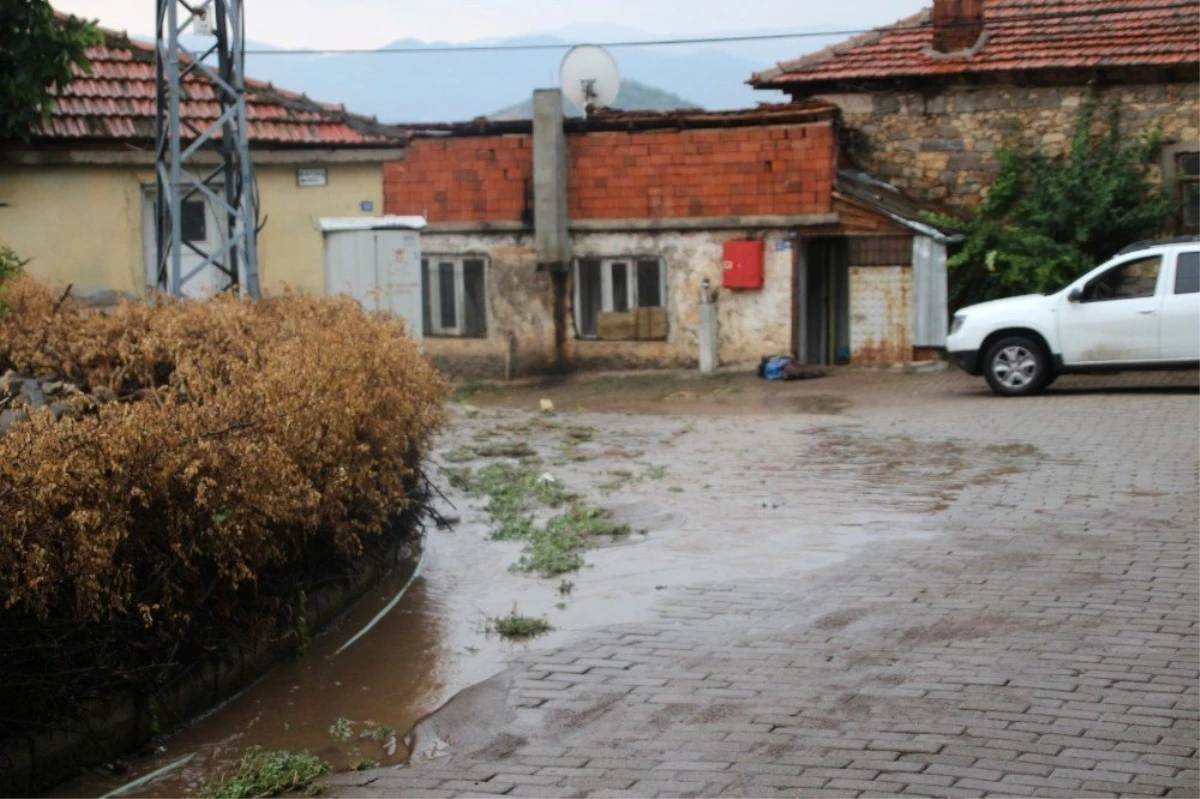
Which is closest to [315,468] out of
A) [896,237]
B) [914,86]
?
[896,237]

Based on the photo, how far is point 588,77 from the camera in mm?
29062

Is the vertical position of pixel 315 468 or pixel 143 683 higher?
pixel 315 468

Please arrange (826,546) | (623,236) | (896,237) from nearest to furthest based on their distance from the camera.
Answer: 1. (826,546)
2. (896,237)
3. (623,236)

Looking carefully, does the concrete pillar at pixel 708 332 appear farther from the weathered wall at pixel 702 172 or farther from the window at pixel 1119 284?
the window at pixel 1119 284

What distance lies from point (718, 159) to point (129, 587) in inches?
819

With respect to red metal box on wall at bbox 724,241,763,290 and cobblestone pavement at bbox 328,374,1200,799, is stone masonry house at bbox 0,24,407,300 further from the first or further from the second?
cobblestone pavement at bbox 328,374,1200,799

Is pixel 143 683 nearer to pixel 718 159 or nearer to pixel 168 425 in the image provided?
pixel 168 425

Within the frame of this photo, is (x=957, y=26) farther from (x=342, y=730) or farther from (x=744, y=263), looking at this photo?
(x=342, y=730)

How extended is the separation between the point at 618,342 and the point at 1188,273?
1059cm

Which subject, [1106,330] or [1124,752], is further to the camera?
[1106,330]

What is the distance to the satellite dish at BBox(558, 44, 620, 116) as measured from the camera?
28.9m

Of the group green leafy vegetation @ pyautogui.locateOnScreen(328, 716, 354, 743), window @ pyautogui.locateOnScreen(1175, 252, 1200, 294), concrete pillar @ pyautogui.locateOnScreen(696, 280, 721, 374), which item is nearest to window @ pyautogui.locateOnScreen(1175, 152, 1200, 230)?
window @ pyautogui.locateOnScreen(1175, 252, 1200, 294)

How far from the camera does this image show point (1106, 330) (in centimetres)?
1986

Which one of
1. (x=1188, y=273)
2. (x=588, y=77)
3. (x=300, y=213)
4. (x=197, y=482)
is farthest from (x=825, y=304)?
(x=197, y=482)
